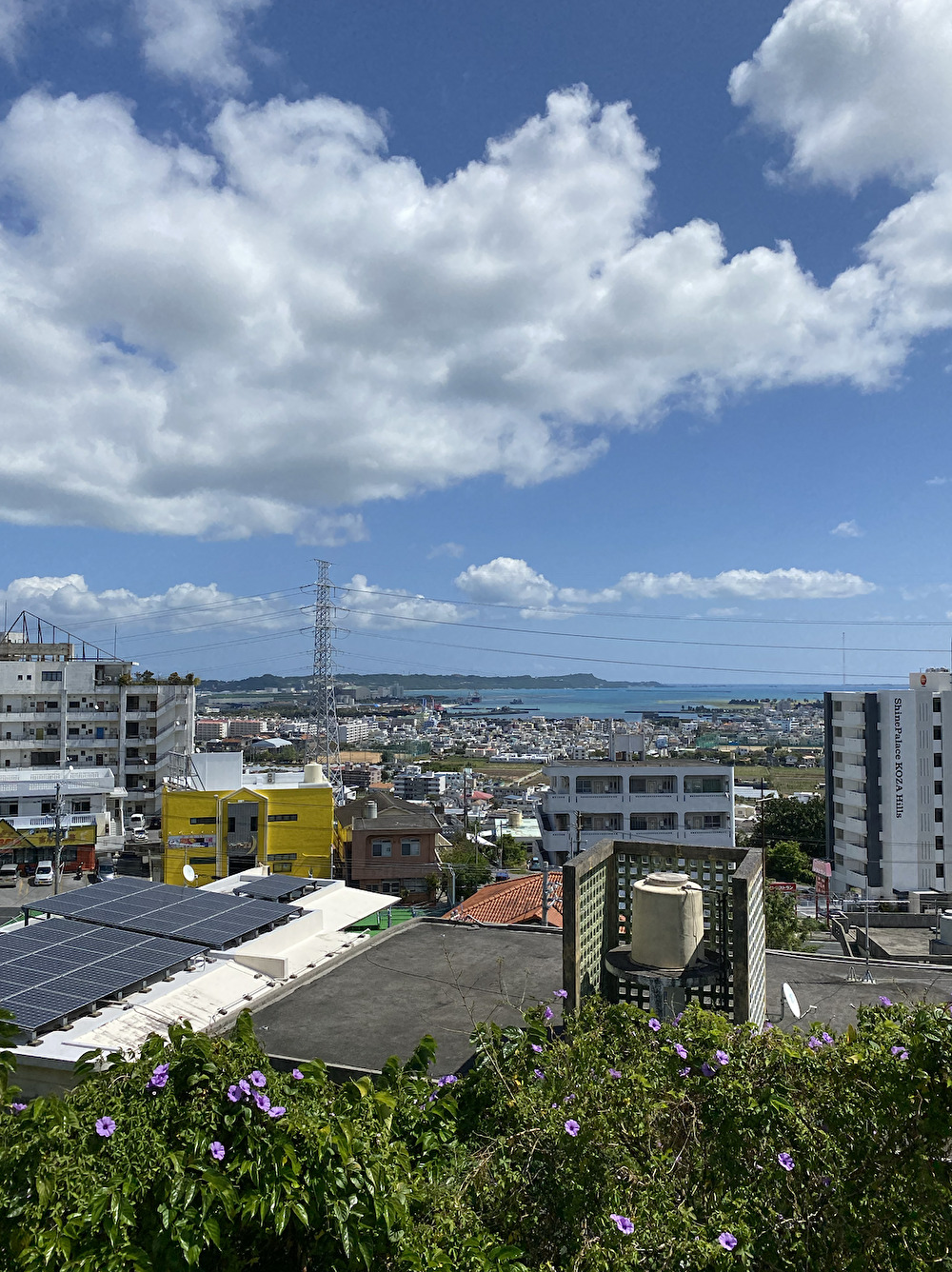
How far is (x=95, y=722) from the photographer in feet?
196

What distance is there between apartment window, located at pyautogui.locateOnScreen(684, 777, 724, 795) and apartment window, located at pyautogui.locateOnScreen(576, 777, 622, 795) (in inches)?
148

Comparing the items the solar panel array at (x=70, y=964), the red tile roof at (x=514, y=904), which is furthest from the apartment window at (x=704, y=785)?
the solar panel array at (x=70, y=964)

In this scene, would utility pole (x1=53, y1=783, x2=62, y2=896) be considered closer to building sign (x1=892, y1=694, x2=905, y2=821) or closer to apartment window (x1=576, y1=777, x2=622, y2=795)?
apartment window (x1=576, y1=777, x2=622, y2=795)

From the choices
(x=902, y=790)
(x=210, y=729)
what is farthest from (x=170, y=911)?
(x=210, y=729)

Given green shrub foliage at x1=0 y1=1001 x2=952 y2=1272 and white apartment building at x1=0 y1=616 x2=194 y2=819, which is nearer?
green shrub foliage at x1=0 y1=1001 x2=952 y2=1272

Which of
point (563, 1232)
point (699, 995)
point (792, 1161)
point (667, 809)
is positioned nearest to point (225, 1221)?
point (563, 1232)

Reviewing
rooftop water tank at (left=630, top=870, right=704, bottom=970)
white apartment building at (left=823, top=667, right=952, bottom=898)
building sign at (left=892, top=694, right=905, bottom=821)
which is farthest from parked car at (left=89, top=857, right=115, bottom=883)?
building sign at (left=892, top=694, right=905, bottom=821)

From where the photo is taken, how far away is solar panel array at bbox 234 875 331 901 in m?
19.0

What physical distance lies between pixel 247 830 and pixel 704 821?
24.4 meters

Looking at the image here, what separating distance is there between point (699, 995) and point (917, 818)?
157 ft

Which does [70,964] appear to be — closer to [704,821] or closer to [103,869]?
[704,821]

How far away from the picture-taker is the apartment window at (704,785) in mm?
46156

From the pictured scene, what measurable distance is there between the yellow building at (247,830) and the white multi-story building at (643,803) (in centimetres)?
1394

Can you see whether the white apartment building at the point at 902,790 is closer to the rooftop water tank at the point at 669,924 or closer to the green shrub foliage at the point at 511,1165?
the rooftop water tank at the point at 669,924
